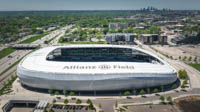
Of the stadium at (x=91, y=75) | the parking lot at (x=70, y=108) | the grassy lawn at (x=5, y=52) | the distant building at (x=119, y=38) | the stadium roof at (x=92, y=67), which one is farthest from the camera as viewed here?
the distant building at (x=119, y=38)

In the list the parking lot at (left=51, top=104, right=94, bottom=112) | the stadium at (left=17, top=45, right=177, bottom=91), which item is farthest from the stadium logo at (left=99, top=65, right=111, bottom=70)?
the parking lot at (left=51, top=104, right=94, bottom=112)

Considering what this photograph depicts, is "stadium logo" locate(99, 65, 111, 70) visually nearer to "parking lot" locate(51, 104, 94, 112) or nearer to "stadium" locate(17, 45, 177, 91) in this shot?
"stadium" locate(17, 45, 177, 91)

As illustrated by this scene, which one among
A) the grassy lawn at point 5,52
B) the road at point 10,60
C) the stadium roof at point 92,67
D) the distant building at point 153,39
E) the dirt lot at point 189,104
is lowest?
the dirt lot at point 189,104

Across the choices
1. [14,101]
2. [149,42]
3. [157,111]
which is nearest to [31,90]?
[14,101]

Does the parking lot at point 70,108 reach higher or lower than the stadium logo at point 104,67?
lower

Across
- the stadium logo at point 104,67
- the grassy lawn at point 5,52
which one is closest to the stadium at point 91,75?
the stadium logo at point 104,67

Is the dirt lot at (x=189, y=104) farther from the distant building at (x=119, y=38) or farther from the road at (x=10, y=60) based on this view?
the distant building at (x=119, y=38)

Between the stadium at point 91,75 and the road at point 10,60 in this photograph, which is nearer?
the stadium at point 91,75

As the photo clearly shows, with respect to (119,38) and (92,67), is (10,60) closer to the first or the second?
(92,67)
